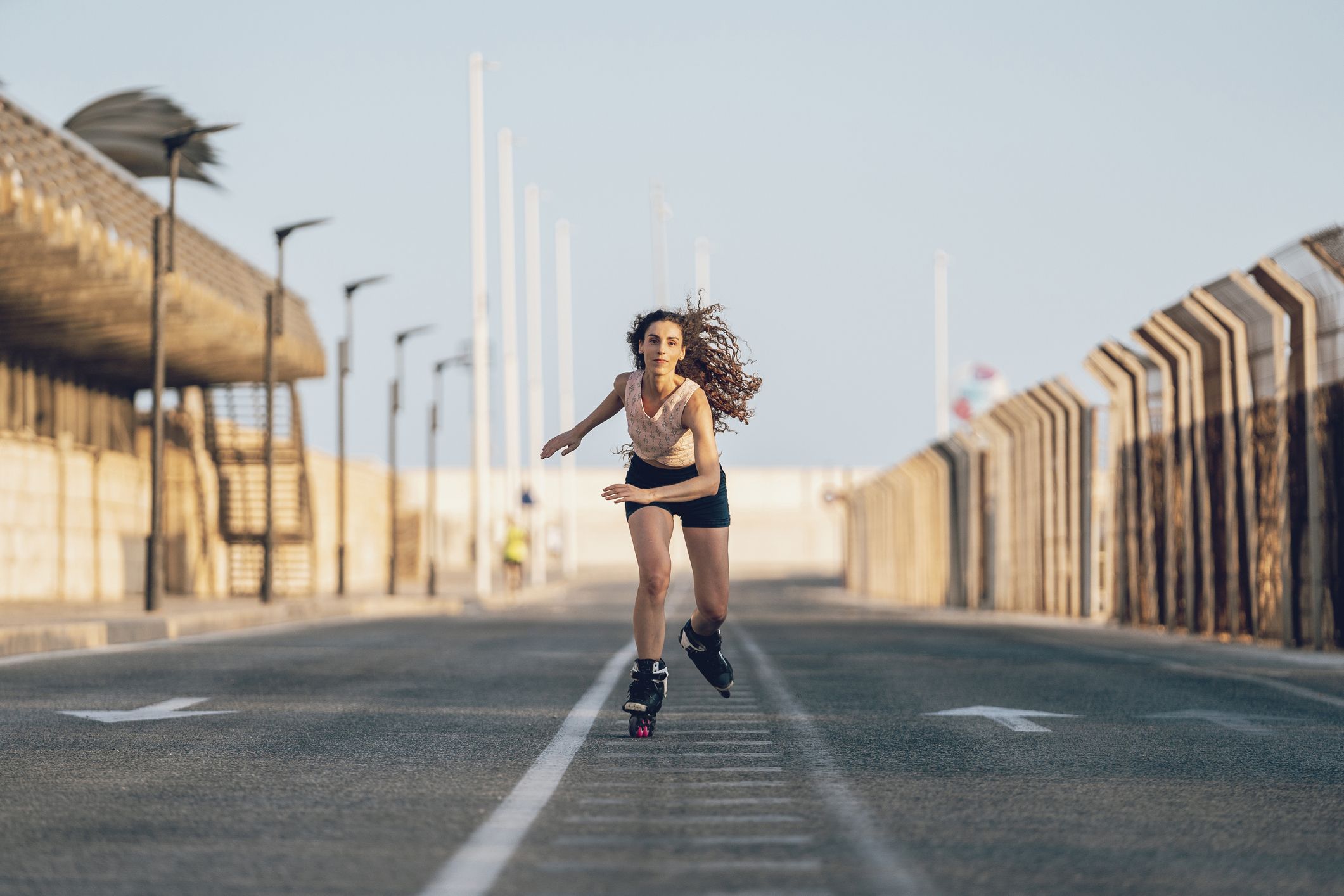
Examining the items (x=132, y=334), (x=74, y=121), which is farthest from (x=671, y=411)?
(x=74, y=121)

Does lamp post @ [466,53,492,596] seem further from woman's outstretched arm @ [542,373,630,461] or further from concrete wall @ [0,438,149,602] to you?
woman's outstretched arm @ [542,373,630,461]

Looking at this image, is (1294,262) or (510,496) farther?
(510,496)

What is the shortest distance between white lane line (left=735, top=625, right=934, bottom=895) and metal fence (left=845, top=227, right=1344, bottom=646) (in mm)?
9507

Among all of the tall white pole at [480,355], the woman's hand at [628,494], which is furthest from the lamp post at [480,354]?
the woman's hand at [628,494]

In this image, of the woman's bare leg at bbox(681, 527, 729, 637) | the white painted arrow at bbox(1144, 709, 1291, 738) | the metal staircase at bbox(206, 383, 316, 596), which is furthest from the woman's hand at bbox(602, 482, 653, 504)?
the metal staircase at bbox(206, 383, 316, 596)

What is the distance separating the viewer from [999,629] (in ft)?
84.0

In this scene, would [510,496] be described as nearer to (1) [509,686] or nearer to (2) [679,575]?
(2) [679,575]

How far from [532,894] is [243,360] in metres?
36.3

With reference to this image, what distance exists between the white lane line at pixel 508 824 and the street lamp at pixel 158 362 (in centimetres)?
1626

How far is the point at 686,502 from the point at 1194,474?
15633mm

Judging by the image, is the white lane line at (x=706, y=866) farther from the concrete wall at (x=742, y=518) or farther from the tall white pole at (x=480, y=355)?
the concrete wall at (x=742, y=518)

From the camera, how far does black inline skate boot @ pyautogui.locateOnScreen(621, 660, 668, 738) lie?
9.57 m

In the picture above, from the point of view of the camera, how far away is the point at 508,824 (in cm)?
671

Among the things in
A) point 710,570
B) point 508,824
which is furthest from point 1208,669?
point 508,824
